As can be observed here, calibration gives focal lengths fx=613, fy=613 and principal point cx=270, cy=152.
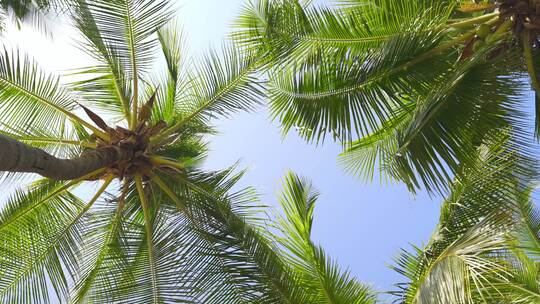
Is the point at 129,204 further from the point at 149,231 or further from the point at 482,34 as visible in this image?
the point at 482,34

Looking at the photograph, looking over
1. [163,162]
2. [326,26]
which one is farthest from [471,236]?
[163,162]

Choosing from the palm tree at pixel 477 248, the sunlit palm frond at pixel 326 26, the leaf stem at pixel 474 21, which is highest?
the sunlit palm frond at pixel 326 26

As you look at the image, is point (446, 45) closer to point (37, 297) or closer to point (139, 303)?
point (139, 303)

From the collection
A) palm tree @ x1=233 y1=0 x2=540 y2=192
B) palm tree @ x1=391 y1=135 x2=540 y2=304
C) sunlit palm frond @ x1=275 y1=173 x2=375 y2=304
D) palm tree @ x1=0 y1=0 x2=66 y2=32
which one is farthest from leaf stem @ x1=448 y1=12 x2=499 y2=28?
palm tree @ x1=0 y1=0 x2=66 y2=32

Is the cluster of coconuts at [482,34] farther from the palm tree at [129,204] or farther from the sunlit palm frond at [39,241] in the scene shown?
the sunlit palm frond at [39,241]

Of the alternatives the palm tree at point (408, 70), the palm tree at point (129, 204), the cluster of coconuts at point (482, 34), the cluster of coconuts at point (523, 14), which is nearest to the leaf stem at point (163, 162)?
the palm tree at point (129, 204)

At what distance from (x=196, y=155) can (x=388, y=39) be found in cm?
358

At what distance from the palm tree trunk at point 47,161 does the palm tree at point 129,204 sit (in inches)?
3.1

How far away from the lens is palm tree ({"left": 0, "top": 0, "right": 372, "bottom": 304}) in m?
7.55

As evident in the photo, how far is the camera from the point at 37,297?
757cm

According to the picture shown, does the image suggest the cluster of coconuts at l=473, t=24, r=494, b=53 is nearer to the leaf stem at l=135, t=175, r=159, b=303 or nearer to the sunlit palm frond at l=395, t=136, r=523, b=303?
the sunlit palm frond at l=395, t=136, r=523, b=303

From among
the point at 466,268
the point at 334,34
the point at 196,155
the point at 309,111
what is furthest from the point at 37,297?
the point at 466,268

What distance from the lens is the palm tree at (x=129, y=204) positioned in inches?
297

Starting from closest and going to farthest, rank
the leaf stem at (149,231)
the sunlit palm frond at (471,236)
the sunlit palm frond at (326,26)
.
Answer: the sunlit palm frond at (471,236) → the sunlit palm frond at (326,26) → the leaf stem at (149,231)
